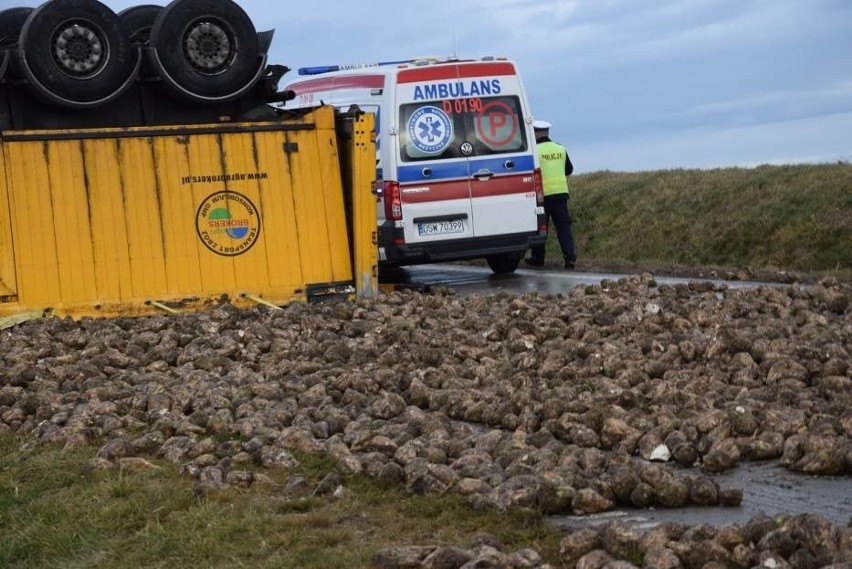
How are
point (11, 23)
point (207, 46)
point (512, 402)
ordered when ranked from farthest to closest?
point (11, 23)
point (207, 46)
point (512, 402)

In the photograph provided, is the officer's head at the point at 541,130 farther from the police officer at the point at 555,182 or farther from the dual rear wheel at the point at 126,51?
the dual rear wheel at the point at 126,51

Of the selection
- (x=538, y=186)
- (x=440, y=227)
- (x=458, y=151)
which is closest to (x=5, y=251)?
(x=440, y=227)

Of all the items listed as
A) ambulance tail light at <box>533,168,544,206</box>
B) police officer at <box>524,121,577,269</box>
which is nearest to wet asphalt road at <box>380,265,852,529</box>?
ambulance tail light at <box>533,168,544,206</box>

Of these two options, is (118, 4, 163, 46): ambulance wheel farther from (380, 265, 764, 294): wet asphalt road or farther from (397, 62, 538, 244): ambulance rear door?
(380, 265, 764, 294): wet asphalt road

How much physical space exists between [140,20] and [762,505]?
10.8 meters

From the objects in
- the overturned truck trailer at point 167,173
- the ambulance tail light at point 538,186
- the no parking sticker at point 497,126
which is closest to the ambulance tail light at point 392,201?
the no parking sticker at point 497,126

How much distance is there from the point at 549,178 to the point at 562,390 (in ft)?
37.9

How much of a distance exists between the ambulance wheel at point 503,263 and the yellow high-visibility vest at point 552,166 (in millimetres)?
1209

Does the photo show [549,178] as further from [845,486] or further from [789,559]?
[789,559]

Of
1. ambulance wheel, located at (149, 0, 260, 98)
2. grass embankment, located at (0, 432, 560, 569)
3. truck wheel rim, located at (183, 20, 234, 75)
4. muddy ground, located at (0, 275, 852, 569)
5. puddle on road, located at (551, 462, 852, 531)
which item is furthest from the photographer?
truck wheel rim, located at (183, 20, 234, 75)

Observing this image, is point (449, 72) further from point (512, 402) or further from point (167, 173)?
point (512, 402)

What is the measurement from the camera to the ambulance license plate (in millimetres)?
16969

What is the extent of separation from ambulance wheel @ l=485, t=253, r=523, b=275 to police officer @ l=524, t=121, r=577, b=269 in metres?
0.42

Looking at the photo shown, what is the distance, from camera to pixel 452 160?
16953 mm
